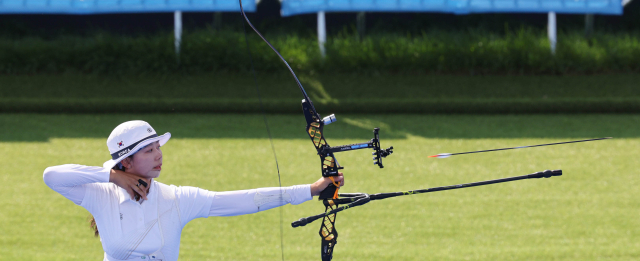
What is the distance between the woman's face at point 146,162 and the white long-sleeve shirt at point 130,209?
0.33ft

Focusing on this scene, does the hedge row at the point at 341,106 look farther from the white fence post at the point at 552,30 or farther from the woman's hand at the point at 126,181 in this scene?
the woman's hand at the point at 126,181

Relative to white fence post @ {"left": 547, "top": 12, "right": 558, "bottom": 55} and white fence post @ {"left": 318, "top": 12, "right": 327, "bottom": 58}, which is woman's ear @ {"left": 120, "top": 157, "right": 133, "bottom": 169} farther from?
white fence post @ {"left": 547, "top": 12, "right": 558, "bottom": 55}

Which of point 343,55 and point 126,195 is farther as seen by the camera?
point 343,55

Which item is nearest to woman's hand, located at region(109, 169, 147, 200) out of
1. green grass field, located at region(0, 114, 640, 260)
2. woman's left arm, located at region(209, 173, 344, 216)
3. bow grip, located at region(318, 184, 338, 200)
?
woman's left arm, located at region(209, 173, 344, 216)

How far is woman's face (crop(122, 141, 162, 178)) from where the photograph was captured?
3033 millimetres

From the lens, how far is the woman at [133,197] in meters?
2.94

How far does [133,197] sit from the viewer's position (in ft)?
10.0

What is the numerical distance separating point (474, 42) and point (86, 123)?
7888 mm

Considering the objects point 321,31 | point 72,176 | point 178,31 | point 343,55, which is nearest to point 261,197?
point 72,176

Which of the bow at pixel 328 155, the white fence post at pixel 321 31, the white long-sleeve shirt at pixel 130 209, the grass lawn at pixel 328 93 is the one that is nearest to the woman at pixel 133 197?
the white long-sleeve shirt at pixel 130 209

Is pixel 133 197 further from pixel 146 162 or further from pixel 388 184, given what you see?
pixel 388 184

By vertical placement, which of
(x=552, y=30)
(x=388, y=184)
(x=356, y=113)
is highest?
(x=552, y=30)

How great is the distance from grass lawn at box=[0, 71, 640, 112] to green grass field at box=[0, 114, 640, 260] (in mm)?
267

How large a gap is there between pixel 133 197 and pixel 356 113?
29.0ft
